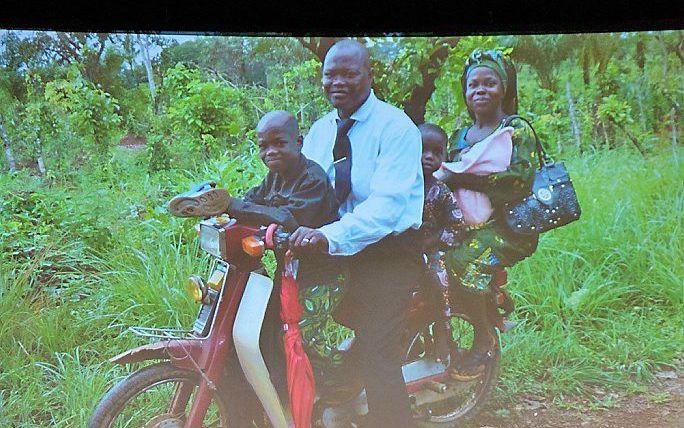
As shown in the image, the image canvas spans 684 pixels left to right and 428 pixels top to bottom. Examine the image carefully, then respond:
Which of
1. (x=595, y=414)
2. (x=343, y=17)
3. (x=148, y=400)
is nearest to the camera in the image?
(x=148, y=400)

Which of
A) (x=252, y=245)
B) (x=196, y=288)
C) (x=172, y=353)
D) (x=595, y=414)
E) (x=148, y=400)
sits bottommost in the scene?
(x=595, y=414)

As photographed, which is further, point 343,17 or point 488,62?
point 343,17

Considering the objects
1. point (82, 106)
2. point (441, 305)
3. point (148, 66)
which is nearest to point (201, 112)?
point (148, 66)

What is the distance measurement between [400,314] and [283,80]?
81 centimetres

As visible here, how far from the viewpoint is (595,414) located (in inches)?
93.2

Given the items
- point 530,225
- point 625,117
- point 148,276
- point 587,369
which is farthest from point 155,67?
point 587,369

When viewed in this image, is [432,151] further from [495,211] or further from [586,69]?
[586,69]

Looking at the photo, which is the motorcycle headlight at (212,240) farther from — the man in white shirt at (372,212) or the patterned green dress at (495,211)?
the patterned green dress at (495,211)

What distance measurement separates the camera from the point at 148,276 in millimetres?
2268

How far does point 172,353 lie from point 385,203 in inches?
30.4

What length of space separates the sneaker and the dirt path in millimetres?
1058

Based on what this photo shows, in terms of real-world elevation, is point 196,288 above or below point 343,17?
below

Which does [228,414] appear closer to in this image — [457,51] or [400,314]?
[400,314]

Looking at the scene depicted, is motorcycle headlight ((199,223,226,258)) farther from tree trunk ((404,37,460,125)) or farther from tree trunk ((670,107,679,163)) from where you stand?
tree trunk ((670,107,679,163))
